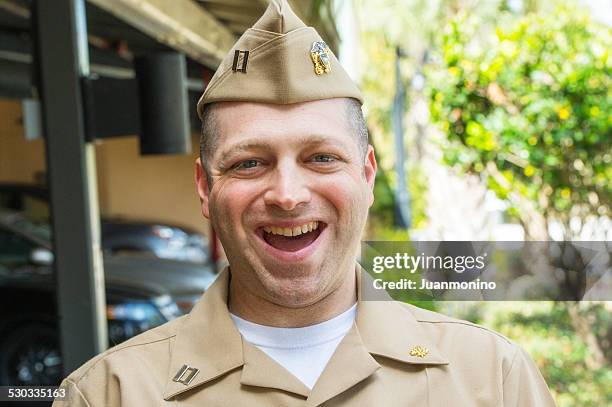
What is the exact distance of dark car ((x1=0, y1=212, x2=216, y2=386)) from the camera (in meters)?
5.12

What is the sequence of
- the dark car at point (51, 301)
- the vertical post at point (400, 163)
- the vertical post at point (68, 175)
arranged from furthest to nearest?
the vertical post at point (400, 163) < the dark car at point (51, 301) < the vertical post at point (68, 175)

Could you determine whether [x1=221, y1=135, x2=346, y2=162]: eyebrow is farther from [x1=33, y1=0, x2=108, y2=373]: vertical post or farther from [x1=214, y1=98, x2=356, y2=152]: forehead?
[x1=33, y1=0, x2=108, y2=373]: vertical post

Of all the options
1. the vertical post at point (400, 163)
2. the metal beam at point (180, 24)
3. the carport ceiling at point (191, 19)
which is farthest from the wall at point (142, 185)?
the metal beam at point (180, 24)

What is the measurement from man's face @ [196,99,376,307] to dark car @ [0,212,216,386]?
10.3ft

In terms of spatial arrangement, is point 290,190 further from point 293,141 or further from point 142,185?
→ point 142,185

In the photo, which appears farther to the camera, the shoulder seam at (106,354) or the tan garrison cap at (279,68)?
the shoulder seam at (106,354)

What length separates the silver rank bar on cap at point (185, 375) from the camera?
1635 millimetres

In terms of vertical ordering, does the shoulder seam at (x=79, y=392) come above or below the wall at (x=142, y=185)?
above

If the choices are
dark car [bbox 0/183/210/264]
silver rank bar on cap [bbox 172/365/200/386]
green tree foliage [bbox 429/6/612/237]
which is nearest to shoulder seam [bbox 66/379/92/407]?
silver rank bar on cap [bbox 172/365/200/386]

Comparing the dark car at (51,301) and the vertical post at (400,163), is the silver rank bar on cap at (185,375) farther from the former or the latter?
the vertical post at (400,163)

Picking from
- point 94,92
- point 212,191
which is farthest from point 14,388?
point 94,92

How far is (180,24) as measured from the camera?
4324mm

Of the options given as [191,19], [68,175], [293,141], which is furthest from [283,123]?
[191,19]

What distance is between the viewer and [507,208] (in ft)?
19.5
